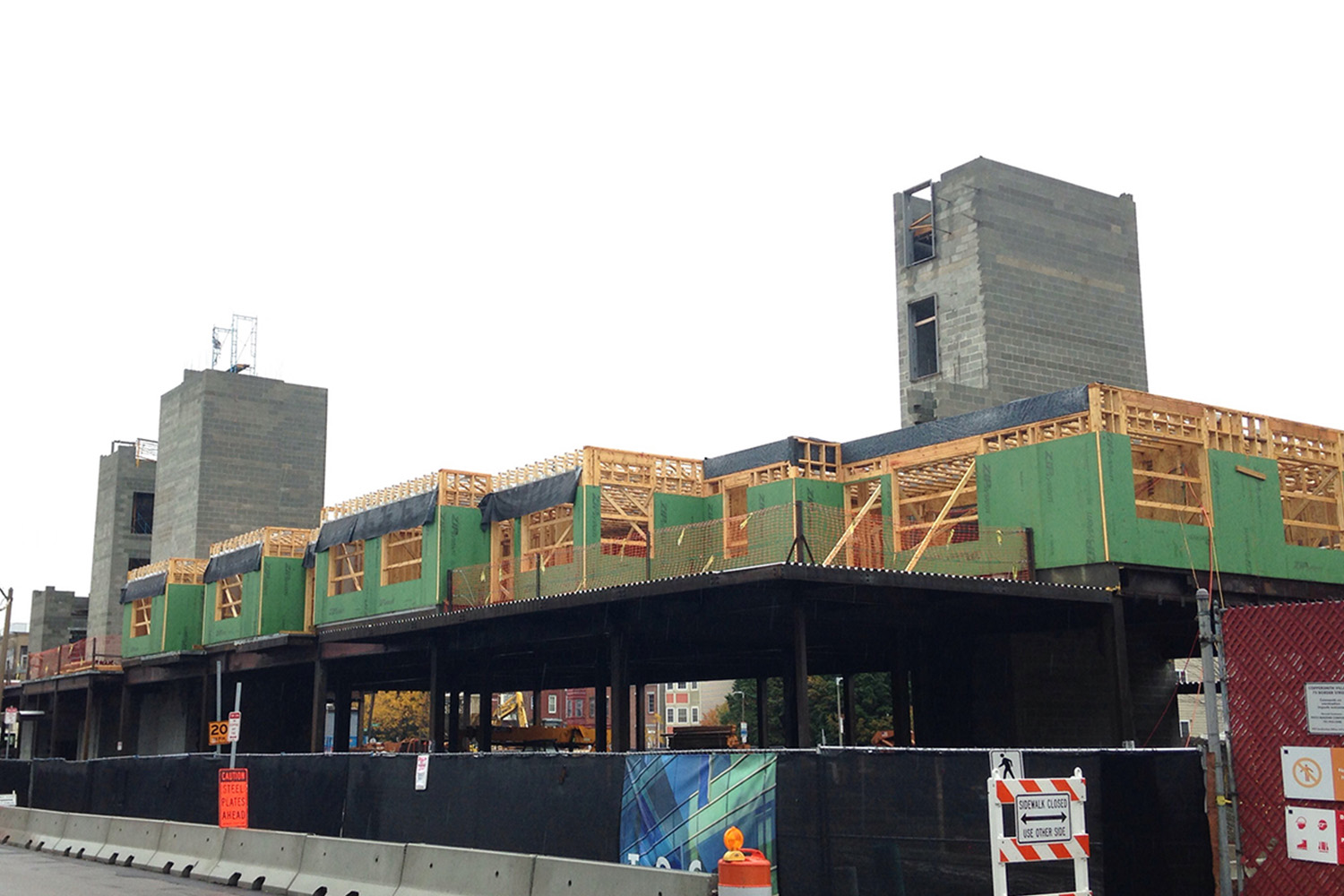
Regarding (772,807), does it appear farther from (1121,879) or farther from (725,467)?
(725,467)

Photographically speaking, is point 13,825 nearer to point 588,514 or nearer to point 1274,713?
point 588,514

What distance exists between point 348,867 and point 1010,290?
37.1 meters

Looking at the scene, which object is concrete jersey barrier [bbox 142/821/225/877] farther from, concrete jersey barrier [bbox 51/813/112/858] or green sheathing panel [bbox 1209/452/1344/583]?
green sheathing panel [bbox 1209/452/1344/583]

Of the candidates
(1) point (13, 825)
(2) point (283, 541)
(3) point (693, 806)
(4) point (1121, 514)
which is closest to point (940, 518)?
(4) point (1121, 514)

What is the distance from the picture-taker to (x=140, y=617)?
58438 millimetres

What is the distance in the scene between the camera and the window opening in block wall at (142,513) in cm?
7988

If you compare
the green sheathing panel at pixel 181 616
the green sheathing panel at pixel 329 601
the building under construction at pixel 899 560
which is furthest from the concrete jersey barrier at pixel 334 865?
the green sheathing panel at pixel 181 616

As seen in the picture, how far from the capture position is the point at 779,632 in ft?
110

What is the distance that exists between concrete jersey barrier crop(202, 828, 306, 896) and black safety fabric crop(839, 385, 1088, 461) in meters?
19.1

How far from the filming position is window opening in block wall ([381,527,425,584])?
40.8 m

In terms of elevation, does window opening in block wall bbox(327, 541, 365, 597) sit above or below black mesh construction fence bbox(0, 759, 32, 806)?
above

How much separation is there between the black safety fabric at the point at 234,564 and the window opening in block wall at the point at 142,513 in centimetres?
2875

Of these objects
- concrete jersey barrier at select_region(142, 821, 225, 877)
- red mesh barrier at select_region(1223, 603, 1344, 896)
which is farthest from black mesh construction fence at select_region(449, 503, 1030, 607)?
red mesh barrier at select_region(1223, 603, 1344, 896)

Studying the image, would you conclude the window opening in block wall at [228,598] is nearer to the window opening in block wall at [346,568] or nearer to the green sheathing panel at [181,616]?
the green sheathing panel at [181,616]
